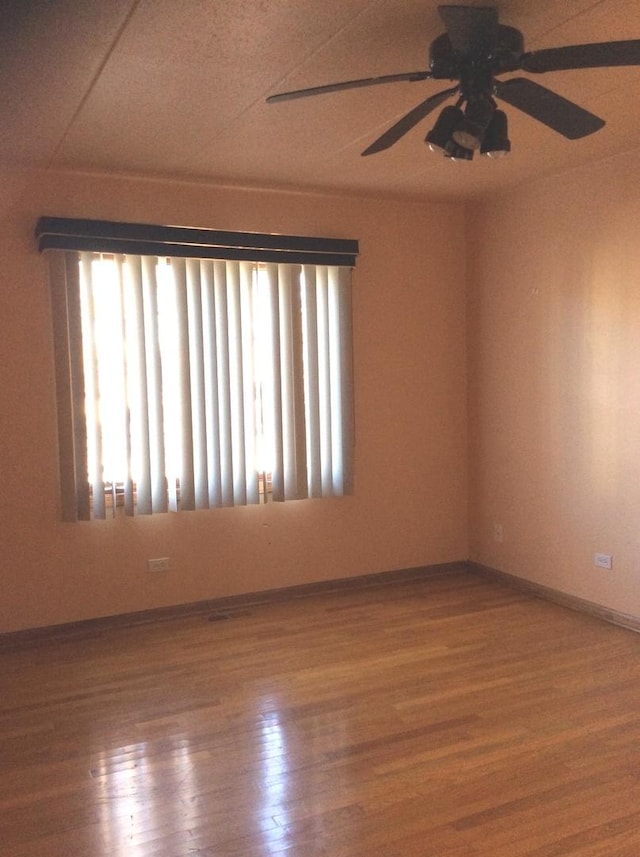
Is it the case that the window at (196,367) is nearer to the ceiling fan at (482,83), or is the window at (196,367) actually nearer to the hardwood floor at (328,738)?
the hardwood floor at (328,738)

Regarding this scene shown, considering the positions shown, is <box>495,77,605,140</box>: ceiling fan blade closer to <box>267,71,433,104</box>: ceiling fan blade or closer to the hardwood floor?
<box>267,71,433,104</box>: ceiling fan blade

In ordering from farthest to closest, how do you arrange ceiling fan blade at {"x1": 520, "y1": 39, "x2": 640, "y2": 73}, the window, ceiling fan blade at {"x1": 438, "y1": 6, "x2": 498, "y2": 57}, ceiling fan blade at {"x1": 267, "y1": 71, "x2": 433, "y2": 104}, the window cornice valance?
the window
the window cornice valance
ceiling fan blade at {"x1": 267, "y1": 71, "x2": 433, "y2": 104}
ceiling fan blade at {"x1": 438, "y1": 6, "x2": 498, "y2": 57}
ceiling fan blade at {"x1": 520, "y1": 39, "x2": 640, "y2": 73}

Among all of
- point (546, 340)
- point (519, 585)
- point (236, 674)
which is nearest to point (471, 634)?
point (519, 585)

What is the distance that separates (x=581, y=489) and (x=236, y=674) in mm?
2219

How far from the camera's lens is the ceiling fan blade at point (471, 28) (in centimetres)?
211

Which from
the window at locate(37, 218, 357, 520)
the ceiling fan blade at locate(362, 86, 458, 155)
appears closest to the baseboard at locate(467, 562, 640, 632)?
the window at locate(37, 218, 357, 520)

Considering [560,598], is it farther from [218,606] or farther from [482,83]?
[482,83]

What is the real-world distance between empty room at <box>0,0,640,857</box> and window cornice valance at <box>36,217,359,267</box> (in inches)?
0.8

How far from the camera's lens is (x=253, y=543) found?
460cm

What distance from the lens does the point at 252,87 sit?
9.61 ft

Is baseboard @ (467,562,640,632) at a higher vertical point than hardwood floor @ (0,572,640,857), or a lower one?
higher

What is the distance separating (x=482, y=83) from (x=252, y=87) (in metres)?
1.03

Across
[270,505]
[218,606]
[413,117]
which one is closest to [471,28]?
[413,117]

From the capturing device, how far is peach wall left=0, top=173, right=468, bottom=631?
157 inches
